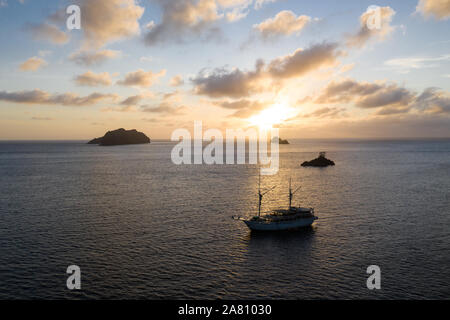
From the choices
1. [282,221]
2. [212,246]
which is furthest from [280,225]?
[212,246]

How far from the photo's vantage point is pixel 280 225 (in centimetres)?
6600

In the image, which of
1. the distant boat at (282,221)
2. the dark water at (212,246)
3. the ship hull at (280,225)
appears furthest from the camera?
the distant boat at (282,221)

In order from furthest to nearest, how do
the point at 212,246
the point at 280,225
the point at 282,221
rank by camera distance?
the point at 282,221 < the point at 280,225 < the point at 212,246

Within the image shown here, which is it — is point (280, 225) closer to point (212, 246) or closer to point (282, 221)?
point (282, 221)

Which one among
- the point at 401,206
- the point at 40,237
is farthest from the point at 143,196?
the point at 401,206

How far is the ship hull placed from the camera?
6444cm

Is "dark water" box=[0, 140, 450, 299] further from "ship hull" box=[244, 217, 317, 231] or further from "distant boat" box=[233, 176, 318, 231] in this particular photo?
"distant boat" box=[233, 176, 318, 231]

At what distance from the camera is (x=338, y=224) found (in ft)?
228

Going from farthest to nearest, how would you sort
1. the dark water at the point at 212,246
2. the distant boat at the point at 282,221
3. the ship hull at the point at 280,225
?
the distant boat at the point at 282,221, the ship hull at the point at 280,225, the dark water at the point at 212,246

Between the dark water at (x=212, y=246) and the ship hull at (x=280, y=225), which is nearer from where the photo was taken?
the dark water at (x=212, y=246)

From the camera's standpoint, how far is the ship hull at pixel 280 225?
64438mm

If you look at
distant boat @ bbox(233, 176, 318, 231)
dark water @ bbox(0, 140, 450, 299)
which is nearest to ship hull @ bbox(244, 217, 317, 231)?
distant boat @ bbox(233, 176, 318, 231)

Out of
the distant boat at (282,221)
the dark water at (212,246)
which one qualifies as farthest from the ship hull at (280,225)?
the dark water at (212,246)

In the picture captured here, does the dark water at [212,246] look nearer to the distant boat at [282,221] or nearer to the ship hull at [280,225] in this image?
A: the ship hull at [280,225]
